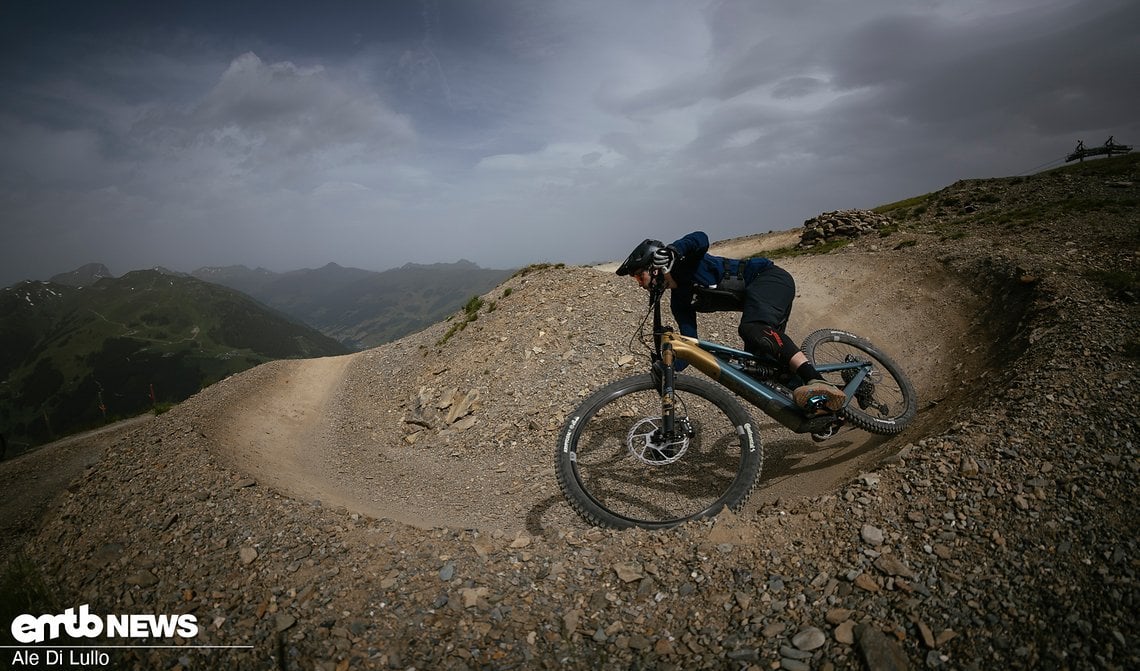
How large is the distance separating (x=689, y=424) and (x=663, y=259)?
224 centimetres

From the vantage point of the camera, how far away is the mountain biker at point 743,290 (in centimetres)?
602

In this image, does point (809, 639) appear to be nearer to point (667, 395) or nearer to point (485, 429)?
point (667, 395)

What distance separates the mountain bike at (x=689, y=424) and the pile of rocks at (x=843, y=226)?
20052mm

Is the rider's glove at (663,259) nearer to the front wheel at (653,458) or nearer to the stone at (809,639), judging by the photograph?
the front wheel at (653,458)

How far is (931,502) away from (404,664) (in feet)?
17.2

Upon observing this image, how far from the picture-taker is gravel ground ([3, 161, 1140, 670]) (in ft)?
11.4

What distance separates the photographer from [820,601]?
150 inches

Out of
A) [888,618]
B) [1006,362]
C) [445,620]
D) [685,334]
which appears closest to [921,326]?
[1006,362]

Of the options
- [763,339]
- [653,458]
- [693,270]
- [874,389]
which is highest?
[693,270]

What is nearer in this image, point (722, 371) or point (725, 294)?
point (722, 371)

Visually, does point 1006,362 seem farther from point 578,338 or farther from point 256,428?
point 256,428

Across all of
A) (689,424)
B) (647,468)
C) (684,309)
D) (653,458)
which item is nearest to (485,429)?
(647,468)

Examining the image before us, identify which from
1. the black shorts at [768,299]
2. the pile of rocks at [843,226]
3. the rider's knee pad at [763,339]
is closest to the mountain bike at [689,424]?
the rider's knee pad at [763,339]

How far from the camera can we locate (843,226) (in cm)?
2611
